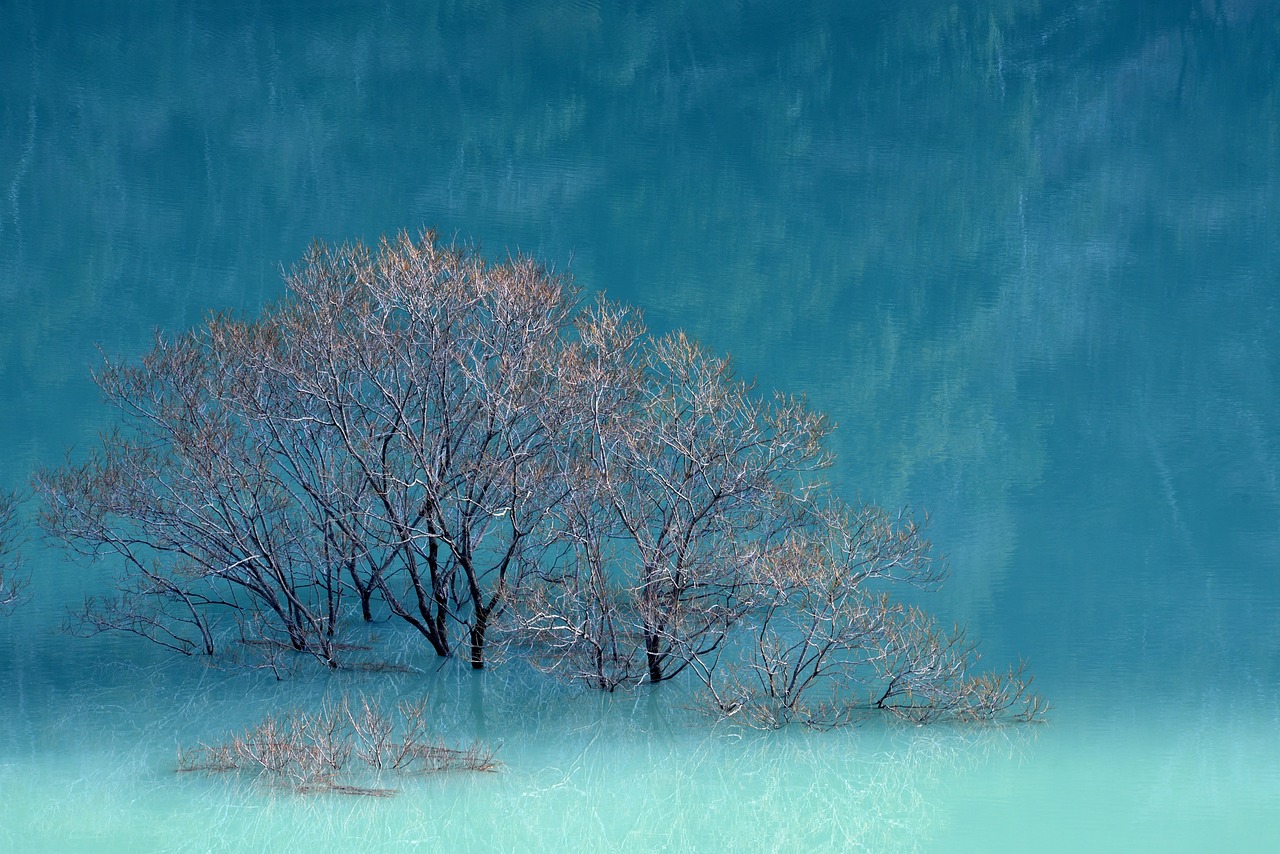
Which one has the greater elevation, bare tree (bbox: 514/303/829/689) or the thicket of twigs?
bare tree (bbox: 514/303/829/689)

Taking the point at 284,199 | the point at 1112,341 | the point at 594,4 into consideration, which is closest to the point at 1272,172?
the point at 1112,341

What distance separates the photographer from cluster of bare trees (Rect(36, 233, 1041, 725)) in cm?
1786

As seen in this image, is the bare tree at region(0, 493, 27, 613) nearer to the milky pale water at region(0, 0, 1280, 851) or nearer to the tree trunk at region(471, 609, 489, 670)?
the milky pale water at region(0, 0, 1280, 851)

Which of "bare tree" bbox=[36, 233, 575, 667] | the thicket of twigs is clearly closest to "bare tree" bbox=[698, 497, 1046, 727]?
"bare tree" bbox=[36, 233, 575, 667]

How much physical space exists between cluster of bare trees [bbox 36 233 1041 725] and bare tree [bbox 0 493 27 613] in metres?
1.12

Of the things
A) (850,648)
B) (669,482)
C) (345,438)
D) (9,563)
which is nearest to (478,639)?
(345,438)

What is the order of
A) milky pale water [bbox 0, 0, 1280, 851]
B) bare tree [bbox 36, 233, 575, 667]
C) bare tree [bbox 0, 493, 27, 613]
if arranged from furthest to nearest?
bare tree [bbox 0, 493, 27, 613], bare tree [bbox 36, 233, 575, 667], milky pale water [bbox 0, 0, 1280, 851]

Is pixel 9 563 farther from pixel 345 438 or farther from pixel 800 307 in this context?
pixel 800 307

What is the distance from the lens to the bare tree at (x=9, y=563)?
2152 cm

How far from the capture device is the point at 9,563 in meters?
23.9

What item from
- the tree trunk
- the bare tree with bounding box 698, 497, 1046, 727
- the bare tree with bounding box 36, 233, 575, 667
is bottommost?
the bare tree with bounding box 698, 497, 1046, 727

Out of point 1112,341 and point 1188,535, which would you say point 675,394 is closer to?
point 1188,535

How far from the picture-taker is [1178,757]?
54.3 ft

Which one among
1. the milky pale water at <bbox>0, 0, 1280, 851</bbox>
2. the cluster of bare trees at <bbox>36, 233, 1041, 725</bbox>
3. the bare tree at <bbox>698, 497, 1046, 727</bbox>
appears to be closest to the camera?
the milky pale water at <bbox>0, 0, 1280, 851</bbox>
